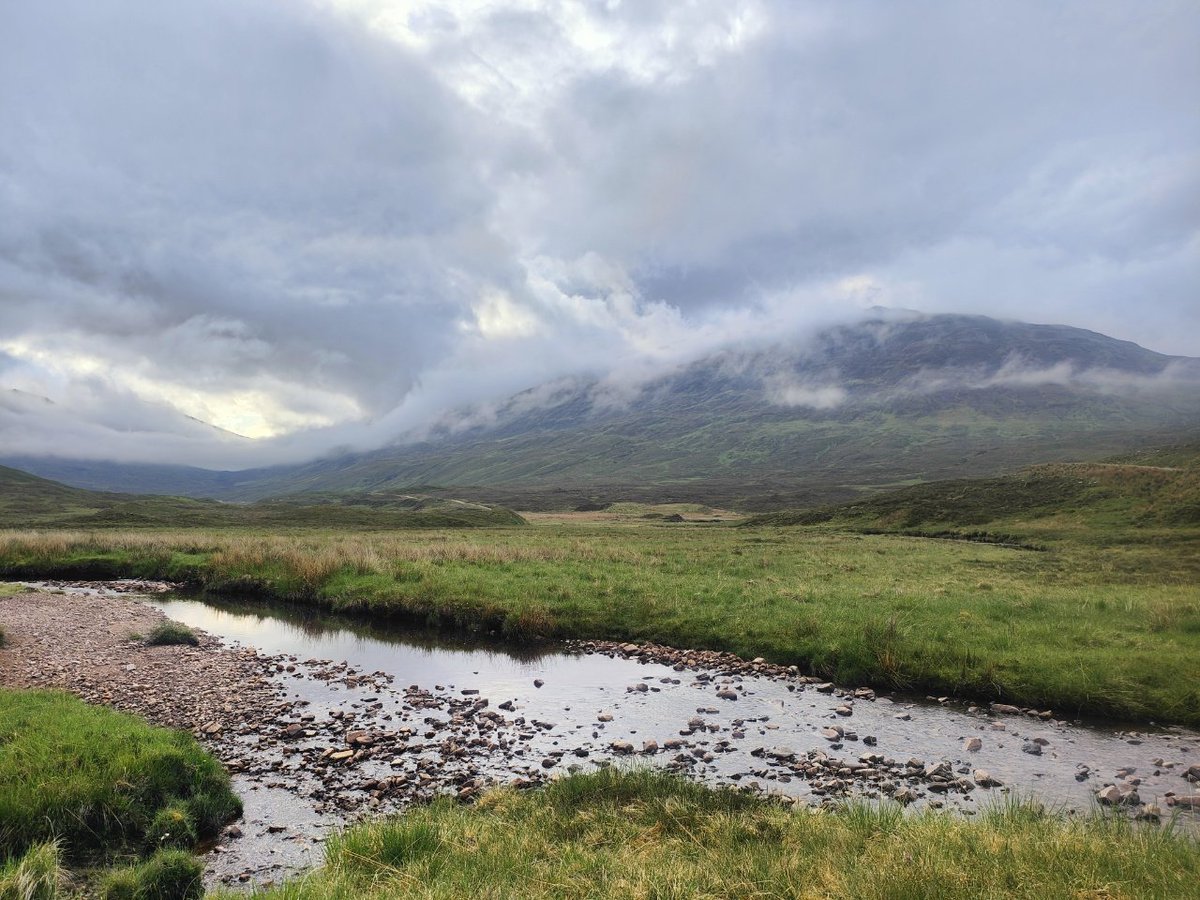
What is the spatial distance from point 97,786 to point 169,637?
15716 millimetres

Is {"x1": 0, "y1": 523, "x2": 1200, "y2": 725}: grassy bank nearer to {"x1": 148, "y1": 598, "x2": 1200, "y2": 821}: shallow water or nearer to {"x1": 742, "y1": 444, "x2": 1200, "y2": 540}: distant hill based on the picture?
{"x1": 148, "y1": 598, "x2": 1200, "y2": 821}: shallow water

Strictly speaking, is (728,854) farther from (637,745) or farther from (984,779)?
(984,779)

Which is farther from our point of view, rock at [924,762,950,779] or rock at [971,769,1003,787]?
rock at [924,762,950,779]

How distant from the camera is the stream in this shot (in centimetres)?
1174

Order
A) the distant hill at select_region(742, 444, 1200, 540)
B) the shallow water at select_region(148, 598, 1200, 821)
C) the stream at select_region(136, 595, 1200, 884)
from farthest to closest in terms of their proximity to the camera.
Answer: the distant hill at select_region(742, 444, 1200, 540) → the shallow water at select_region(148, 598, 1200, 821) → the stream at select_region(136, 595, 1200, 884)

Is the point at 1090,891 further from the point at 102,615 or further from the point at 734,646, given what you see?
the point at 102,615

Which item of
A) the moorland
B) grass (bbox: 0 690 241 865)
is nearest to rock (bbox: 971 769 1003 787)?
the moorland

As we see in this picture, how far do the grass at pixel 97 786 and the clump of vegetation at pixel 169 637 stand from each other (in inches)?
441

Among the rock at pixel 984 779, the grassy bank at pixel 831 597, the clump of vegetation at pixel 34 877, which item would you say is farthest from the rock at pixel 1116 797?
the clump of vegetation at pixel 34 877

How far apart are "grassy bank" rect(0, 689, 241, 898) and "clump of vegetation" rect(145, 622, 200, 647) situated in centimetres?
1134

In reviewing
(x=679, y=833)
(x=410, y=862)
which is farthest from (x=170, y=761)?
(x=679, y=833)

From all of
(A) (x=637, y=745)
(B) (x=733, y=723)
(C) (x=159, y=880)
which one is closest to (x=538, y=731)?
(A) (x=637, y=745)

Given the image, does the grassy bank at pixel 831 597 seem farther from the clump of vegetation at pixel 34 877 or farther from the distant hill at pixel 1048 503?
the clump of vegetation at pixel 34 877

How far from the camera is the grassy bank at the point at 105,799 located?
8.93 metres
